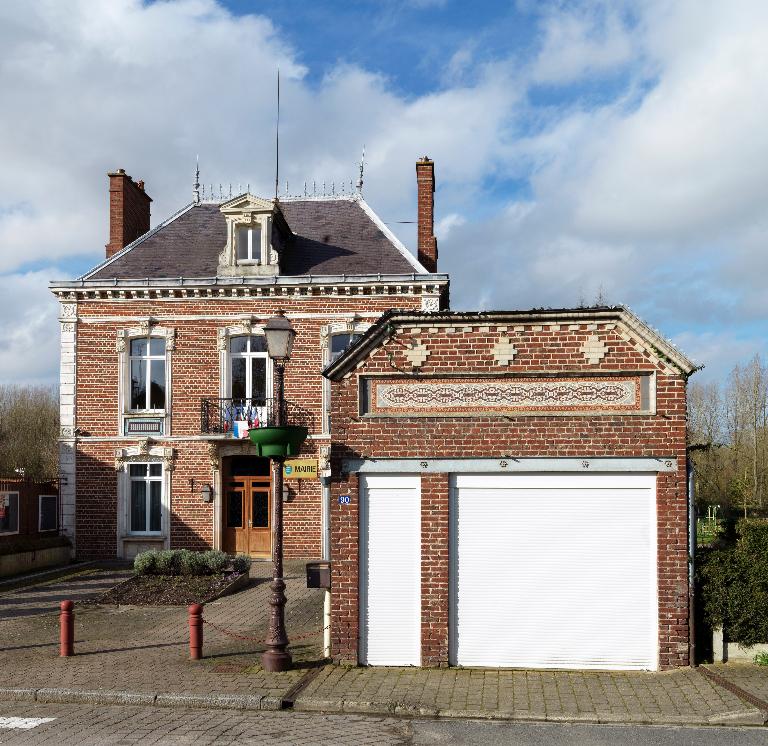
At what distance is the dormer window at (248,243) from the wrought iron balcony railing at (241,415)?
382cm

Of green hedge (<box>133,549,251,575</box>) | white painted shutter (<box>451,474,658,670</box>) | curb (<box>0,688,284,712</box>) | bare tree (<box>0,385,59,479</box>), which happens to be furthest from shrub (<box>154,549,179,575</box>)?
bare tree (<box>0,385,59,479</box>)

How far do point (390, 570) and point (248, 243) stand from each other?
13.9 metres

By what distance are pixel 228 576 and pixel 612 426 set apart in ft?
32.9

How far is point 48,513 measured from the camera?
21.8 m

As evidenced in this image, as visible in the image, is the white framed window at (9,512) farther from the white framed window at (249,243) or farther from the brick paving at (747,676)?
the brick paving at (747,676)

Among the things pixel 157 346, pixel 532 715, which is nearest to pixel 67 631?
pixel 532 715

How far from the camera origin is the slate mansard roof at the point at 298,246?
22.5 metres

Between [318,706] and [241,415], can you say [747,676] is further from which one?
[241,415]

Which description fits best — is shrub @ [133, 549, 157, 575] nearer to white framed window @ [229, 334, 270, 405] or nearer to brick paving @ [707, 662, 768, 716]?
white framed window @ [229, 334, 270, 405]

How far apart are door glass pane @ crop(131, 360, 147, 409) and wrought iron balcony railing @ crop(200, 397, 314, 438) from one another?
69.0 inches

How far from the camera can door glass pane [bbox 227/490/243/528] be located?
22188mm

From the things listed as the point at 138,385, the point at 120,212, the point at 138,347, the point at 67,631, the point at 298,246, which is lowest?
the point at 67,631

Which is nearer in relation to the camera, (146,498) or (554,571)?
(554,571)

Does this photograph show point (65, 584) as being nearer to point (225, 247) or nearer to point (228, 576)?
point (228, 576)
